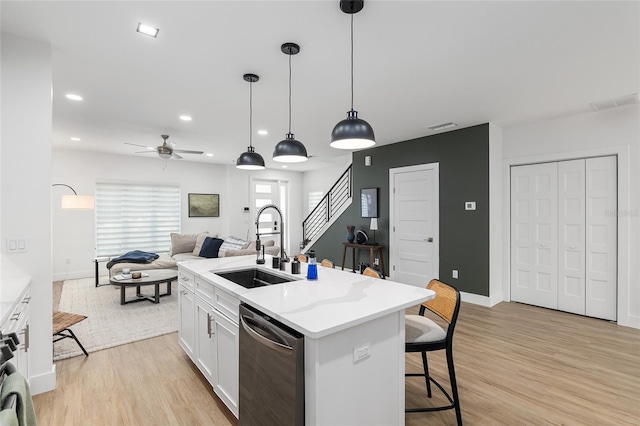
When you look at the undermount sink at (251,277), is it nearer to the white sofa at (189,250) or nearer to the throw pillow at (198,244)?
the white sofa at (189,250)

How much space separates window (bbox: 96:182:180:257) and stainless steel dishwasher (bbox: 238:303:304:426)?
6.47m

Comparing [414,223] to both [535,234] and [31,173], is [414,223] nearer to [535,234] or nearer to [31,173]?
[535,234]

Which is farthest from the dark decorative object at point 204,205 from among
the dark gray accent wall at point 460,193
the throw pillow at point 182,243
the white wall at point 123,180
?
the dark gray accent wall at point 460,193

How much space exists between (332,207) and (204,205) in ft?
11.1

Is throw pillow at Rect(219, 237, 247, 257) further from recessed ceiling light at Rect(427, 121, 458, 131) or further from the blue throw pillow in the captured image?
recessed ceiling light at Rect(427, 121, 458, 131)

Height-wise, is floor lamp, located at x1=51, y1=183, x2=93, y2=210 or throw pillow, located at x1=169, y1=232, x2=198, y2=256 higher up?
floor lamp, located at x1=51, y1=183, x2=93, y2=210

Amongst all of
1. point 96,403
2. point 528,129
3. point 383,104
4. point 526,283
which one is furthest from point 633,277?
point 96,403

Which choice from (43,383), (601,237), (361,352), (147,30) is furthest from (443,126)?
(43,383)

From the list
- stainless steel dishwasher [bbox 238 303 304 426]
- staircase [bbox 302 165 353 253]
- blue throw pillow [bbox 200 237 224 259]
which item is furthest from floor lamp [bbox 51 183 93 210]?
stainless steel dishwasher [bbox 238 303 304 426]

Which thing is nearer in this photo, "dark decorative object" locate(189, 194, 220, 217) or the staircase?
the staircase

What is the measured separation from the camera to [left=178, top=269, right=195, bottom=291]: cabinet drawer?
2672 millimetres

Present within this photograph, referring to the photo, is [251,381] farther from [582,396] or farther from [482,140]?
[482,140]

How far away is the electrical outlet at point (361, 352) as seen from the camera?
151cm

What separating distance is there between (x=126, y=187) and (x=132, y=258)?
2.05m
